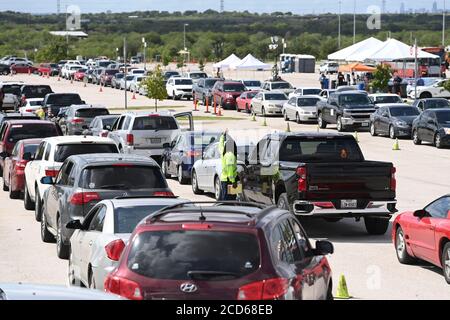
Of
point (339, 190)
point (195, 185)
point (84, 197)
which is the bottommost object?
point (195, 185)

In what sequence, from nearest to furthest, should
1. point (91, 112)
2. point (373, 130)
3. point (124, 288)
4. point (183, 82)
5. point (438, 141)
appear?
point (124, 288) < point (438, 141) < point (91, 112) < point (373, 130) < point (183, 82)

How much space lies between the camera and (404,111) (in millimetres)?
45875

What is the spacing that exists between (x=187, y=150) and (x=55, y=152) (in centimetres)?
748

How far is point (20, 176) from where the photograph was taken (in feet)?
86.5

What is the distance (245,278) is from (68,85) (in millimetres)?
85860

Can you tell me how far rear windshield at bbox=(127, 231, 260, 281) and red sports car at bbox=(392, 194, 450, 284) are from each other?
6127 millimetres

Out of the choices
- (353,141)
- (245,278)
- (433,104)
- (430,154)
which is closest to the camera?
(245,278)

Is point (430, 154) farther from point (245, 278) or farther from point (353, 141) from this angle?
point (245, 278)

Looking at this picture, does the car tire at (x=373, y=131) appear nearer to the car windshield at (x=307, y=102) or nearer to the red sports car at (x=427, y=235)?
the car windshield at (x=307, y=102)

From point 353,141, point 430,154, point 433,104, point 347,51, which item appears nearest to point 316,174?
point 353,141

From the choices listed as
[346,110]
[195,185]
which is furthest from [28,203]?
[346,110]

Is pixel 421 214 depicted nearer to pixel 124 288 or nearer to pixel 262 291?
pixel 262 291
